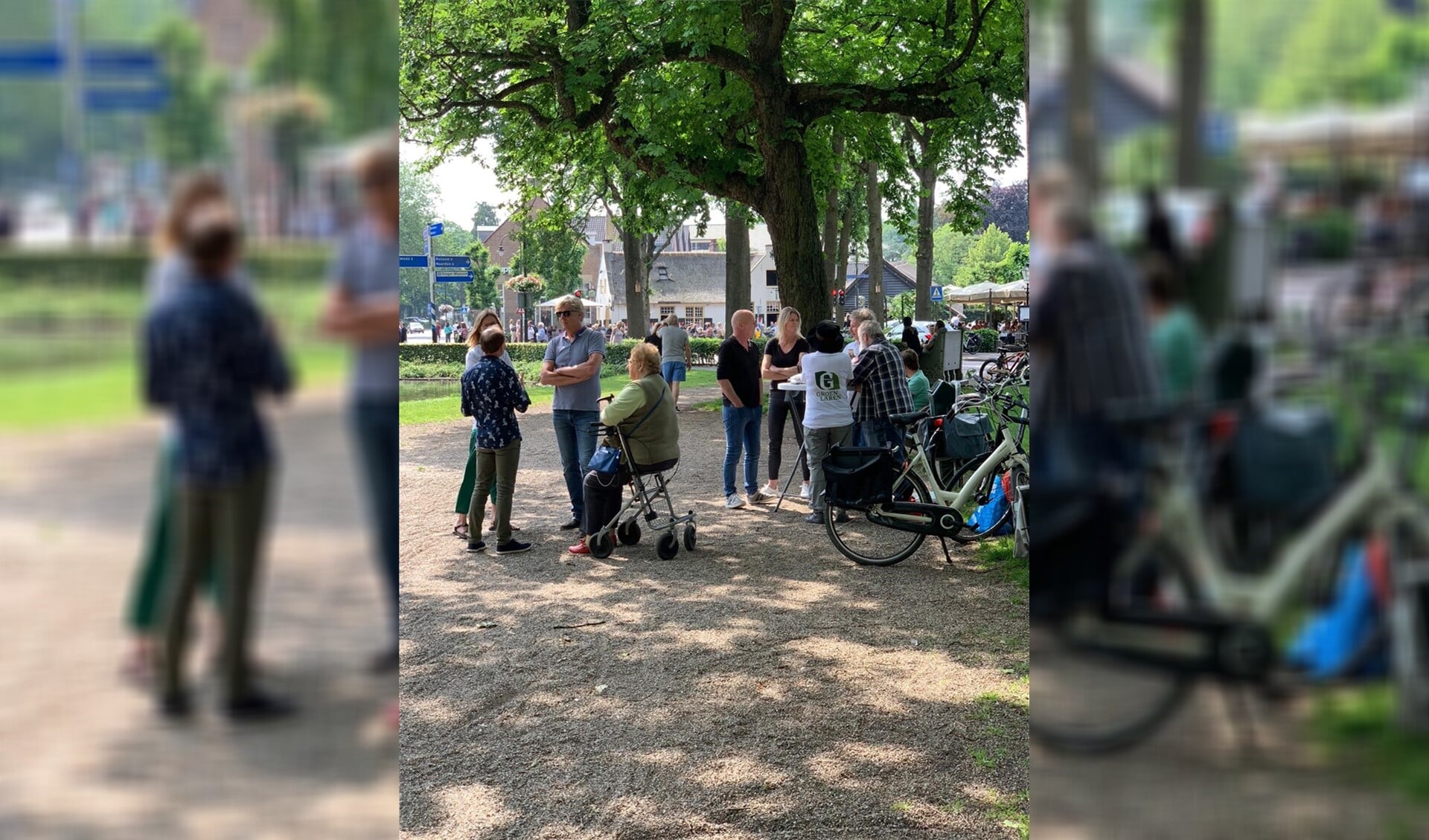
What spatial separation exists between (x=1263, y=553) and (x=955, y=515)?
849cm

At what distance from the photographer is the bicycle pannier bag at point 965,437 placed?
9344mm

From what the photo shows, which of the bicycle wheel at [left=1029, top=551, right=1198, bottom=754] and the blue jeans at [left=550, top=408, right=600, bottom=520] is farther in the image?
the blue jeans at [left=550, top=408, right=600, bottom=520]

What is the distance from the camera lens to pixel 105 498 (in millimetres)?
896

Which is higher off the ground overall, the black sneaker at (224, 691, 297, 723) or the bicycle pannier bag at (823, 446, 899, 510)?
the black sneaker at (224, 691, 297, 723)

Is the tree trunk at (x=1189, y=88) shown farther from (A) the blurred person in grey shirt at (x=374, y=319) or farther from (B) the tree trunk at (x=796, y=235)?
(B) the tree trunk at (x=796, y=235)

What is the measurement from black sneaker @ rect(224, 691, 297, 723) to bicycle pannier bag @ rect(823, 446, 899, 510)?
8.32m

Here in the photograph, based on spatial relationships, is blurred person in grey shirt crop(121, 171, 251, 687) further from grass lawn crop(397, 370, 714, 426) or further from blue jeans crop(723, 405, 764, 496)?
grass lawn crop(397, 370, 714, 426)

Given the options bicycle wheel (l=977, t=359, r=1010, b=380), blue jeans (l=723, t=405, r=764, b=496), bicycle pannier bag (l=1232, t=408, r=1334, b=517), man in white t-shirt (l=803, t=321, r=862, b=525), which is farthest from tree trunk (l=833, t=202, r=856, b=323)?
bicycle pannier bag (l=1232, t=408, r=1334, b=517)

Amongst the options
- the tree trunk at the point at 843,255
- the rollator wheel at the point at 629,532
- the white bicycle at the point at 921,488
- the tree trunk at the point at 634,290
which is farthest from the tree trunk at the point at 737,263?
the white bicycle at the point at 921,488

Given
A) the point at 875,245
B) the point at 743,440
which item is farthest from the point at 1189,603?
the point at 875,245

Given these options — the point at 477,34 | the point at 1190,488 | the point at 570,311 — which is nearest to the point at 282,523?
the point at 1190,488

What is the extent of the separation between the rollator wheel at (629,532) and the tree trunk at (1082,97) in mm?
9294

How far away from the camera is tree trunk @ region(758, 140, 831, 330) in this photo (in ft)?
48.6

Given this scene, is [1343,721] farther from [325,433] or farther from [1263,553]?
[325,433]
